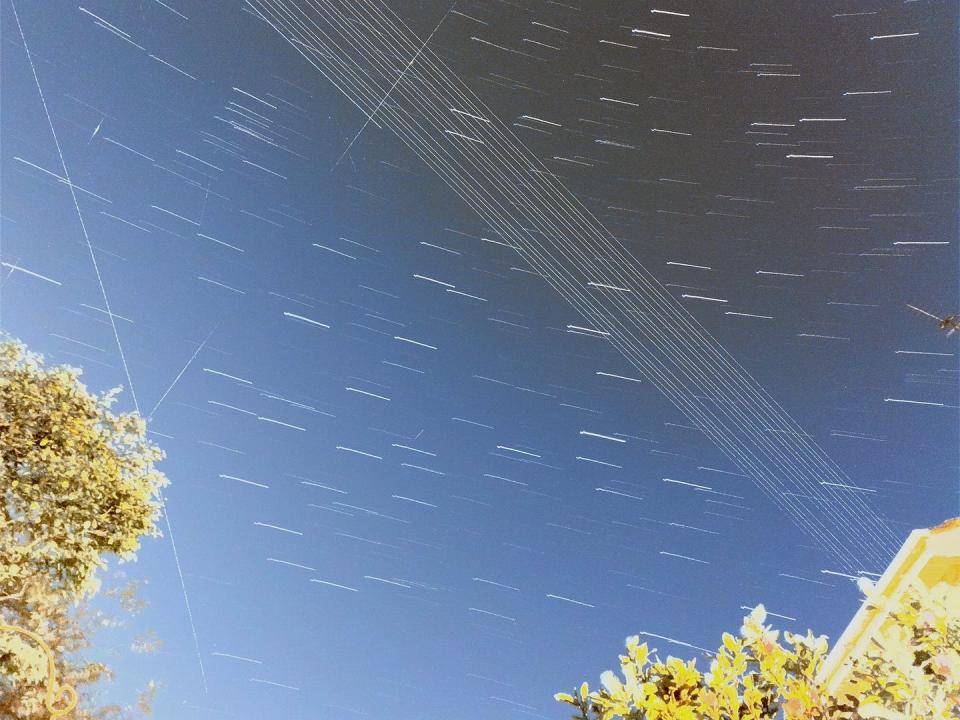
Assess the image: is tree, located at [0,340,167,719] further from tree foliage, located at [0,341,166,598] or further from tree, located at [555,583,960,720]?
tree, located at [555,583,960,720]

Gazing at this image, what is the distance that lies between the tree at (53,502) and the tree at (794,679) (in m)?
8.99

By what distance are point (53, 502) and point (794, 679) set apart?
33.0 ft

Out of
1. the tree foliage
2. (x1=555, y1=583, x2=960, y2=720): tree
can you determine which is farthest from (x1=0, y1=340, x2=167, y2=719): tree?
(x1=555, y1=583, x2=960, y2=720): tree

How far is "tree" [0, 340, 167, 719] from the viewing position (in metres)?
8.29

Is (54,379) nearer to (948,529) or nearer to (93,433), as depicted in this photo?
(93,433)

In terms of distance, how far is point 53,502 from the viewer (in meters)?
8.62

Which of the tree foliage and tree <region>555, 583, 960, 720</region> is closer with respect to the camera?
tree <region>555, 583, 960, 720</region>

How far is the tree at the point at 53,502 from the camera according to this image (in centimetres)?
829

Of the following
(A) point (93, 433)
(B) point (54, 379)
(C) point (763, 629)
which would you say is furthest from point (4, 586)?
(C) point (763, 629)

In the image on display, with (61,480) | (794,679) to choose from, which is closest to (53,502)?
(61,480)

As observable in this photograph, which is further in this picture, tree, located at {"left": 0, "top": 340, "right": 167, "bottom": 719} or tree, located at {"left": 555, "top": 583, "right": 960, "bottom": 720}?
tree, located at {"left": 0, "top": 340, "right": 167, "bottom": 719}

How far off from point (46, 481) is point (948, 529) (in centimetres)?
1206

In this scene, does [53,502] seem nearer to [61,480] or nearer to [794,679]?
[61,480]

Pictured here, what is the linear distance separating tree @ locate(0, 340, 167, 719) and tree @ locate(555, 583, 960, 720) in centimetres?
899
